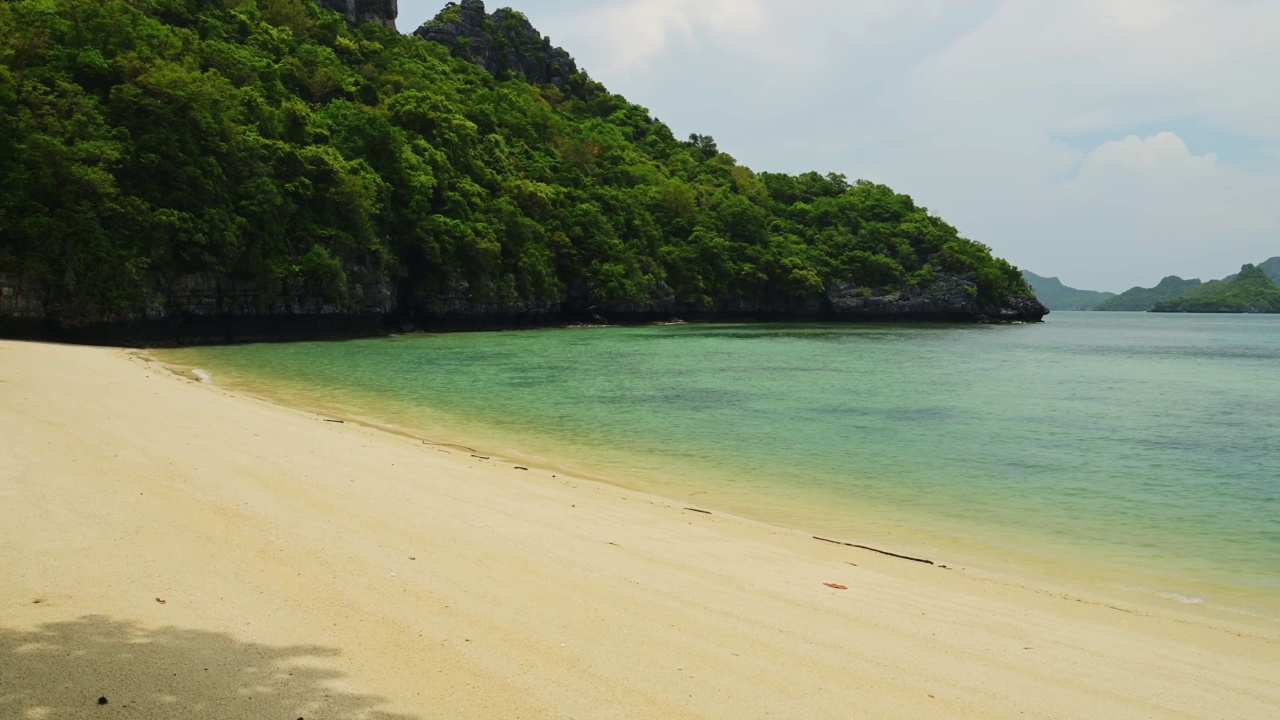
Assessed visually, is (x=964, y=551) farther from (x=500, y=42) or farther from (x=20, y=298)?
(x=500, y=42)

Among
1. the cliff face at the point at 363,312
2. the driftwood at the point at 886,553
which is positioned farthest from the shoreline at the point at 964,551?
the cliff face at the point at 363,312

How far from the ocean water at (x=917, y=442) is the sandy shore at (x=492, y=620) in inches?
75.9

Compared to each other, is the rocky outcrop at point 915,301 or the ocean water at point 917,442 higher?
the rocky outcrop at point 915,301

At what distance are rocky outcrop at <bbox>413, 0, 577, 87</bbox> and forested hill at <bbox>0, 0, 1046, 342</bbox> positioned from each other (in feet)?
1.71

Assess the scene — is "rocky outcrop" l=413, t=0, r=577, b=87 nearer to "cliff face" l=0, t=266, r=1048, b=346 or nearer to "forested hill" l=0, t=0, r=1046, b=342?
"forested hill" l=0, t=0, r=1046, b=342

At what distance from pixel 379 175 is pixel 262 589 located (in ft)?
194

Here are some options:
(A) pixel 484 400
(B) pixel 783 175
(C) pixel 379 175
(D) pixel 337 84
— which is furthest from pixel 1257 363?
(B) pixel 783 175

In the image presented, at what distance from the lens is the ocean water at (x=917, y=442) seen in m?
8.64

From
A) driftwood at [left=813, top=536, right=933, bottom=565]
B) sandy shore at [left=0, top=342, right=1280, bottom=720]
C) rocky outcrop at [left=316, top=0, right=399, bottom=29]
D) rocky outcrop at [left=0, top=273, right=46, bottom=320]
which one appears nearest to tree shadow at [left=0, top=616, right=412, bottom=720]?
sandy shore at [left=0, top=342, right=1280, bottom=720]

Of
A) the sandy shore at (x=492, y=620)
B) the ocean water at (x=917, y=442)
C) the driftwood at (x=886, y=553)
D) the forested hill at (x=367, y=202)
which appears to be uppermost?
the forested hill at (x=367, y=202)

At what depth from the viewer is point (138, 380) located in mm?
17781

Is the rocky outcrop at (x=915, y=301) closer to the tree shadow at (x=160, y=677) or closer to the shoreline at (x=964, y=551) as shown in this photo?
the shoreline at (x=964, y=551)

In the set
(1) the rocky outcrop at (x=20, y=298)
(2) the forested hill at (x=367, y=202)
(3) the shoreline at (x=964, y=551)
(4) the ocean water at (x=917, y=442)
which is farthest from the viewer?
(2) the forested hill at (x=367, y=202)

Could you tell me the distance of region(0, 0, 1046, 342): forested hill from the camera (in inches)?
1437
